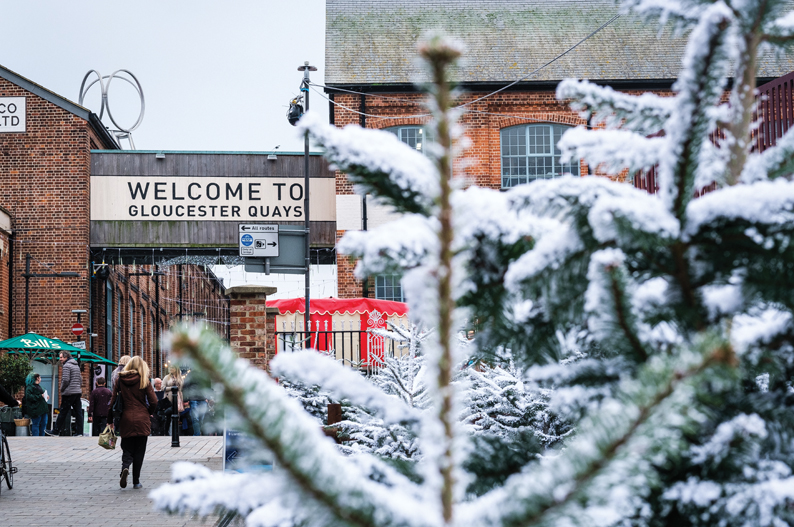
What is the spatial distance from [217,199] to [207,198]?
29 centimetres

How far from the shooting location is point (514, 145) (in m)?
23.8

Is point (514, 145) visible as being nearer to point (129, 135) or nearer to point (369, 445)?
point (129, 135)

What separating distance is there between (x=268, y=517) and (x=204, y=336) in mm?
572

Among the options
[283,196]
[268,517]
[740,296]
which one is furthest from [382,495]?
[283,196]

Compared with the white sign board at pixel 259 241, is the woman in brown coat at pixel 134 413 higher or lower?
lower

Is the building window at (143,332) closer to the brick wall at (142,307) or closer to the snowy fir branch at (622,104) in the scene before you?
the brick wall at (142,307)

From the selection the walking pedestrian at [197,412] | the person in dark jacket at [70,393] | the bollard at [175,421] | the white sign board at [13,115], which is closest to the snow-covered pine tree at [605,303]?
the bollard at [175,421]

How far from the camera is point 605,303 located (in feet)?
4.04

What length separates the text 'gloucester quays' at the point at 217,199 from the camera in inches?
912

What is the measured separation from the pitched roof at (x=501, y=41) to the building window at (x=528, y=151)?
148 cm

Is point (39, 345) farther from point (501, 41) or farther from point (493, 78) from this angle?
point (501, 41)

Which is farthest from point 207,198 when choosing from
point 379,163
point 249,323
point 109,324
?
point 379,163

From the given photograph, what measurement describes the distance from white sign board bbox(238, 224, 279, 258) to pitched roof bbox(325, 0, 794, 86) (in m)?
6.31

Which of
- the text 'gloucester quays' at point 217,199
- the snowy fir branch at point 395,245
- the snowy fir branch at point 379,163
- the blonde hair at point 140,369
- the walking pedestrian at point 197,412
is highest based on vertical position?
the text 'gloucester quays' at point 217,199
